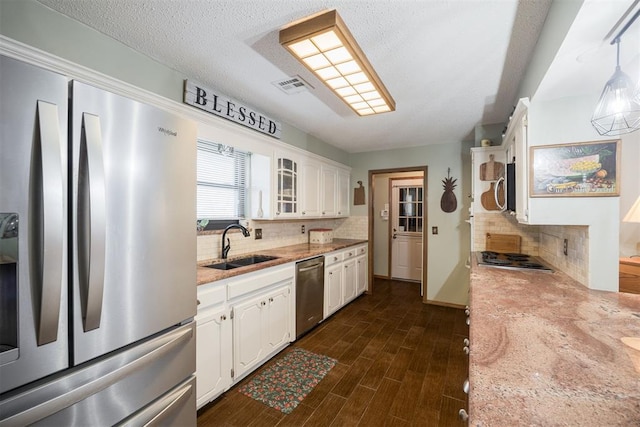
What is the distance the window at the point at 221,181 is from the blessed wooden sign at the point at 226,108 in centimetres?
31

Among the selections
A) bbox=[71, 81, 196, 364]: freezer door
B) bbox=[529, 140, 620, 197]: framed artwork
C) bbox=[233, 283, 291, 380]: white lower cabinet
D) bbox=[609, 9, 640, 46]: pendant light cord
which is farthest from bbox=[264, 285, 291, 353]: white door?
bbox=[609, 9, 640, 46]: pendant light cord

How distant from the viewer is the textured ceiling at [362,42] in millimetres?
1404

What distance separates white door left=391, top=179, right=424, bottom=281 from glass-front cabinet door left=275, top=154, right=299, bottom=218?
2944 millimetres

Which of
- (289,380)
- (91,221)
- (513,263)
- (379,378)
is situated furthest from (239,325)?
(513,263)

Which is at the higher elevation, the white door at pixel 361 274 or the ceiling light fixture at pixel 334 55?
the ceiling light fixture at pixel 334 55

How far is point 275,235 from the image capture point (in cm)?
343

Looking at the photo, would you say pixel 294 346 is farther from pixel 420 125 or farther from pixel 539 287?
pixel 420 125

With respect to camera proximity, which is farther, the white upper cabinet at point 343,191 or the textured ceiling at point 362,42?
the white upper cabinet at point 343,191

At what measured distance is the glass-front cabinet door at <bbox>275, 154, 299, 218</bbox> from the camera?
10.0 feet

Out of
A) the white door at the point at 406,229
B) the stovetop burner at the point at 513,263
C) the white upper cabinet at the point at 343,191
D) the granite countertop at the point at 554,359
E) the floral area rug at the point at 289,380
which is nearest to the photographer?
the granite countertop at the point at 554,359

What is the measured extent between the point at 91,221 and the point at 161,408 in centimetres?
93

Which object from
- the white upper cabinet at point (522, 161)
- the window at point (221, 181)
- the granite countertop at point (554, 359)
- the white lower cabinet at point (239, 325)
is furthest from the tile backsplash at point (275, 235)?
the white upper cabinet at point (522, 161)

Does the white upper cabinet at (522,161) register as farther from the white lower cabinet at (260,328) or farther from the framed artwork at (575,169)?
the white lower cabinet at (260,328)

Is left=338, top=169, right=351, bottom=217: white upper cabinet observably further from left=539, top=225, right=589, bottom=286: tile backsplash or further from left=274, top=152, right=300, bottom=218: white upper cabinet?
left=539, top=225, right=589, bottom=286: tile backsplash
